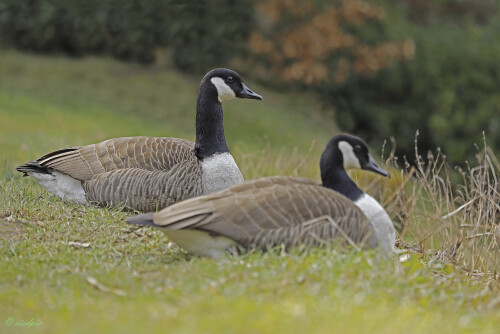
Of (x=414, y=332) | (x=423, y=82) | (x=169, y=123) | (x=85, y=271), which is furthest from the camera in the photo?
(x=423, y=82)

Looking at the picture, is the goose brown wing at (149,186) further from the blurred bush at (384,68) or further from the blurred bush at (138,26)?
the blurred bush at (138,26)

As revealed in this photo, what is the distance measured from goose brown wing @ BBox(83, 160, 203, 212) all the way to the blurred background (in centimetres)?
1131

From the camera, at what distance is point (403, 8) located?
22.4 meters

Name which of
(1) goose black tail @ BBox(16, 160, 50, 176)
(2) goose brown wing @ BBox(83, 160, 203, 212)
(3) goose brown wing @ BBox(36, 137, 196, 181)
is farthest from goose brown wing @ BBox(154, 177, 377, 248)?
(1) goose black tail @ BBox(16, 160, 50, 176)

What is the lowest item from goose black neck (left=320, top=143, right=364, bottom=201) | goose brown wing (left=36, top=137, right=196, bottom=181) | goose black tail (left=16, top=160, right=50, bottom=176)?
goose black tail (left=16, top=160, right=50, bottom=176)

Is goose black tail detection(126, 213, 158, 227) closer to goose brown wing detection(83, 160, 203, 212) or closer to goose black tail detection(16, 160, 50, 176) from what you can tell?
goose brown wing detection(83, 160, 203, 212)

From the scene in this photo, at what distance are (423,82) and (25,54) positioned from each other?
11.6 metres

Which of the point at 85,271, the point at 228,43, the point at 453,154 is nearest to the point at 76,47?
the point at 228,43

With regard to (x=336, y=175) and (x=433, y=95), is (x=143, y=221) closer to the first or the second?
(x=336, y=175)

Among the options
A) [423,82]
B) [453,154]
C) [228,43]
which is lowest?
[453,154]

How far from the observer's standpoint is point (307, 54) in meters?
19.9

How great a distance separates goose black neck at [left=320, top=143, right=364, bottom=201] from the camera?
6258 millimetres

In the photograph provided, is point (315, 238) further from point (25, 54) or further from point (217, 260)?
point (25, 54)

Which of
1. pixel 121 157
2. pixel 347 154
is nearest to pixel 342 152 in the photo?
pixel 347 154
